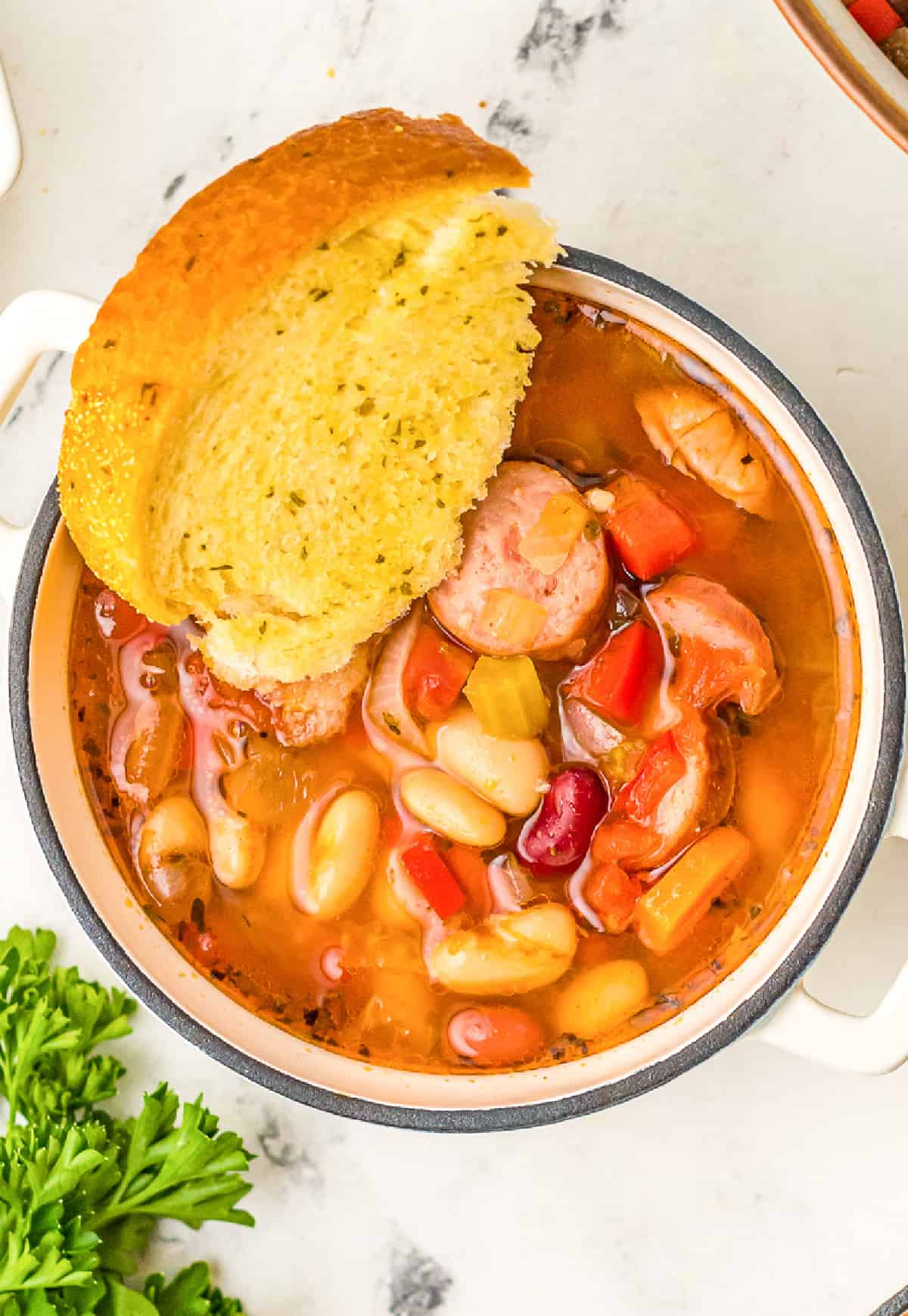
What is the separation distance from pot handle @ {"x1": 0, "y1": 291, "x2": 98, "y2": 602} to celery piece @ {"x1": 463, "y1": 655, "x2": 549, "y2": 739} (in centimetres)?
60

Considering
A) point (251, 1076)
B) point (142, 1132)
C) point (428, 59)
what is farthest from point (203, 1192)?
point (428, 59)

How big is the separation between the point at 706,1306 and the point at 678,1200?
15 cm

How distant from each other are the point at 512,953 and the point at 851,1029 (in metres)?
0.39

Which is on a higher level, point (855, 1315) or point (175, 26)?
point (175, 26)

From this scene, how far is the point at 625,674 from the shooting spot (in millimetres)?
1729

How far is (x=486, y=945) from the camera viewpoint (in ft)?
5.74

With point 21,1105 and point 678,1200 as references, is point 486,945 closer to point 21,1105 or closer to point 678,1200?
point 678,1200

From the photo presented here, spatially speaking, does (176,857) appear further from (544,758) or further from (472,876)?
(544,758)

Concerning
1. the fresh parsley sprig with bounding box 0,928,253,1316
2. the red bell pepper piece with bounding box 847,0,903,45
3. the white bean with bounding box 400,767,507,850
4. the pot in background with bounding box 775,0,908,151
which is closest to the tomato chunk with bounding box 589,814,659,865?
the white bean with bounding box 400,767,507,850

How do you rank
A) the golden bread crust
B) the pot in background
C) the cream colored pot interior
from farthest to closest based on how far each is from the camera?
1. the cream colored pot interior
2. the pot in background
3. the golden bread crust

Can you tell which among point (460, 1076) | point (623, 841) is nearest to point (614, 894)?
point (623, 841)

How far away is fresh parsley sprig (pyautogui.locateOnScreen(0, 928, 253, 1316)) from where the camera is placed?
1.81 meters

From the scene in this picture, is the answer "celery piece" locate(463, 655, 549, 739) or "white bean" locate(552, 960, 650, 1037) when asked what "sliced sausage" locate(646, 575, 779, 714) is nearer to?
"celery piece" locate(463, 655, 549, 739)

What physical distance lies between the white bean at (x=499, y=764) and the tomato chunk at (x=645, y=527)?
258 mm
